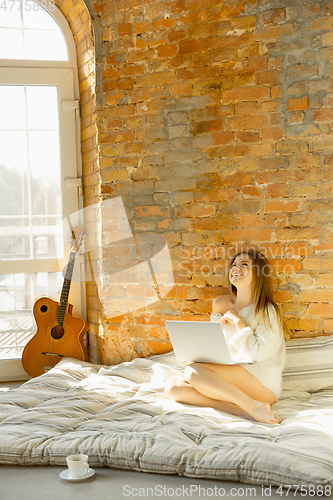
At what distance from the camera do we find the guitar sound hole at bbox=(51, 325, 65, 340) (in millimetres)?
2916

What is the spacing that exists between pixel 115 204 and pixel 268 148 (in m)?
1.01

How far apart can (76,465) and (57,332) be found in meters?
1.51

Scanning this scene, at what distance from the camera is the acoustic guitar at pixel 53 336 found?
9.50 ft

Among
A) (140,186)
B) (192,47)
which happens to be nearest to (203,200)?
(140,186)

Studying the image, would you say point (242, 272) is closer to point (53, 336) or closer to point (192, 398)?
point (192, 398)

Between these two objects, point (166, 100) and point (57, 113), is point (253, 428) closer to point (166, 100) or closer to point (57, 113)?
point (166, 100)

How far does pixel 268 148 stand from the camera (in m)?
2.54

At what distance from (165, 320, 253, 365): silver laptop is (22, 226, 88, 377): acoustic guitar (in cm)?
97

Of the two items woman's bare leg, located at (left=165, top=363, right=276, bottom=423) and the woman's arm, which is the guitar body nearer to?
woman's bare leg, located at (left=165, top=363, right=276, bottom=423)

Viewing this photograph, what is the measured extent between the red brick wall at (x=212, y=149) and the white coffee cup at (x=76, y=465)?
1294 mm

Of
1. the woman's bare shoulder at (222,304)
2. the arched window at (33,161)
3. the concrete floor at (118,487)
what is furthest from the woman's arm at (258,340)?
the arched window at (33,161)

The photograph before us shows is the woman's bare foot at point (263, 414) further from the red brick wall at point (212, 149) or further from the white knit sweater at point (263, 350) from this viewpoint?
the red brick wall at point (212, 149)

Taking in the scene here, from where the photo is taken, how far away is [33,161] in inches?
122

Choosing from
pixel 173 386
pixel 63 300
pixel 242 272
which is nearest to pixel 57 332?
pixel 63 300
